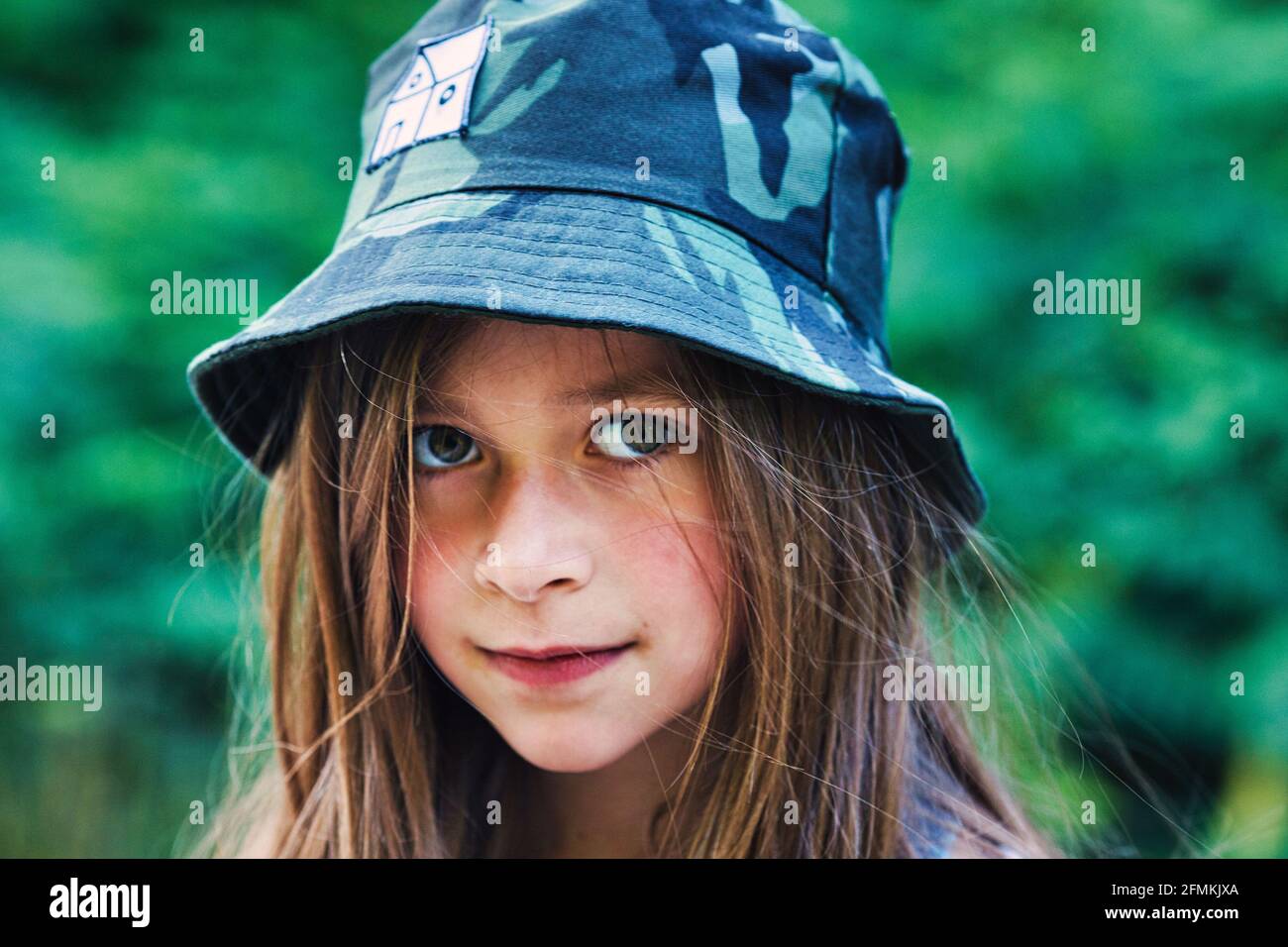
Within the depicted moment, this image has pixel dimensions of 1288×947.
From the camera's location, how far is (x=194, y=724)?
1732 millimetres

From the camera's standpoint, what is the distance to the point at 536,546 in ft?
2.87

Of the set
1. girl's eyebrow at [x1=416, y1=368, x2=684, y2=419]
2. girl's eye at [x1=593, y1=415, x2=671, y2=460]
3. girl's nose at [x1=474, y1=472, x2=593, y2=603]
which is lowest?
girl's nose at [x1=474, y1=472, x2=593, y2=603]

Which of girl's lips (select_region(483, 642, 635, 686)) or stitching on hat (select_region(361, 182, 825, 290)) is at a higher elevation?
stitching on hat (select_region(361, 182, 825, 290))

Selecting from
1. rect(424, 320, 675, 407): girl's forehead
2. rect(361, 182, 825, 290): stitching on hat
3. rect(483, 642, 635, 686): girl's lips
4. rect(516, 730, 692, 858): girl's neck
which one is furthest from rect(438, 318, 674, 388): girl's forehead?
rect(516, 730, 692, 858): girl's neck

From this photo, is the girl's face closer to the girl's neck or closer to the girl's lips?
the girl's lips

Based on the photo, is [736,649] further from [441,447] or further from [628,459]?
[441,447]

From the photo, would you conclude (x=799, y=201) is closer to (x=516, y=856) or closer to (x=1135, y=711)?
(x=516, y=856)

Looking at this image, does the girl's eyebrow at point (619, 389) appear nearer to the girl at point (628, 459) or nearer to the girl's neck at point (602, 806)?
the girl at point (628, 459)

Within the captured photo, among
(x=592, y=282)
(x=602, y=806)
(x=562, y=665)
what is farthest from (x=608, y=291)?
(x=602, y=806)

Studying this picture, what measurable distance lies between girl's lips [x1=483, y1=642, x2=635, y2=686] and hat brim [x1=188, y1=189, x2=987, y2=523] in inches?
11.7

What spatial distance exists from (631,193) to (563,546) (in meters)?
0.29

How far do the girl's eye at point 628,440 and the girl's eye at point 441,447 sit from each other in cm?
13

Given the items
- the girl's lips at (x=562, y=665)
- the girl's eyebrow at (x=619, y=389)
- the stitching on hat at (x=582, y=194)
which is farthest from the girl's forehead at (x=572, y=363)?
the girl's lips at (x=562, y=665)

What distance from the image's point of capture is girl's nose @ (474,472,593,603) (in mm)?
875
